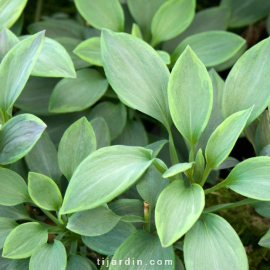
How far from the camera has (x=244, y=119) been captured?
467 millimetres

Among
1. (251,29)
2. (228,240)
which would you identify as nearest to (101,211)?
(228,240)

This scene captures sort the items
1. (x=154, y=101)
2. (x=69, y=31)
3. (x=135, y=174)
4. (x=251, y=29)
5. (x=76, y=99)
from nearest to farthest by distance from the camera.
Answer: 1. (x=135, y=174)
2. (x=154, y=101)
3. (x=76, y=99)
4. (x=69, y=31)
5. (x=251, y=29)

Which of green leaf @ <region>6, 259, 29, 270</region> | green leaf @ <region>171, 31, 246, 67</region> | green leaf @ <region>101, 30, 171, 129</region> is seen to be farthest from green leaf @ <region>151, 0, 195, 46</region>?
green leaf @ <region>6, 259, 29, 270</region>

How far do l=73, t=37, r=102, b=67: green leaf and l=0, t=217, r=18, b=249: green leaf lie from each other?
39 cm

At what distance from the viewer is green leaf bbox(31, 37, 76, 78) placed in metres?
0.59

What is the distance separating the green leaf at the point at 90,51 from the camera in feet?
2.35

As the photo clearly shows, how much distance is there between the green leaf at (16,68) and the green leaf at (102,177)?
0.18 metres

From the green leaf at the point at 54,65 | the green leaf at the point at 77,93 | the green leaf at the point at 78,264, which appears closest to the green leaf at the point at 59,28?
the green leaf at the point at 77,93

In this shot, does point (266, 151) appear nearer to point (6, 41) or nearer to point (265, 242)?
point (265, 242)

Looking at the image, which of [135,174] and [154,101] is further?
[154,101]

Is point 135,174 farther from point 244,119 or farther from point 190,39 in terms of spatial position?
point 190,39

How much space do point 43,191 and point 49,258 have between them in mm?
113

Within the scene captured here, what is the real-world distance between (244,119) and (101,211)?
275mm

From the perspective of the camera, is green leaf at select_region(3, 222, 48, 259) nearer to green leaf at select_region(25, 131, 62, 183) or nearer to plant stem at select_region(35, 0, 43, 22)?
green leaf at select_region(25, 131, 62, 183)
